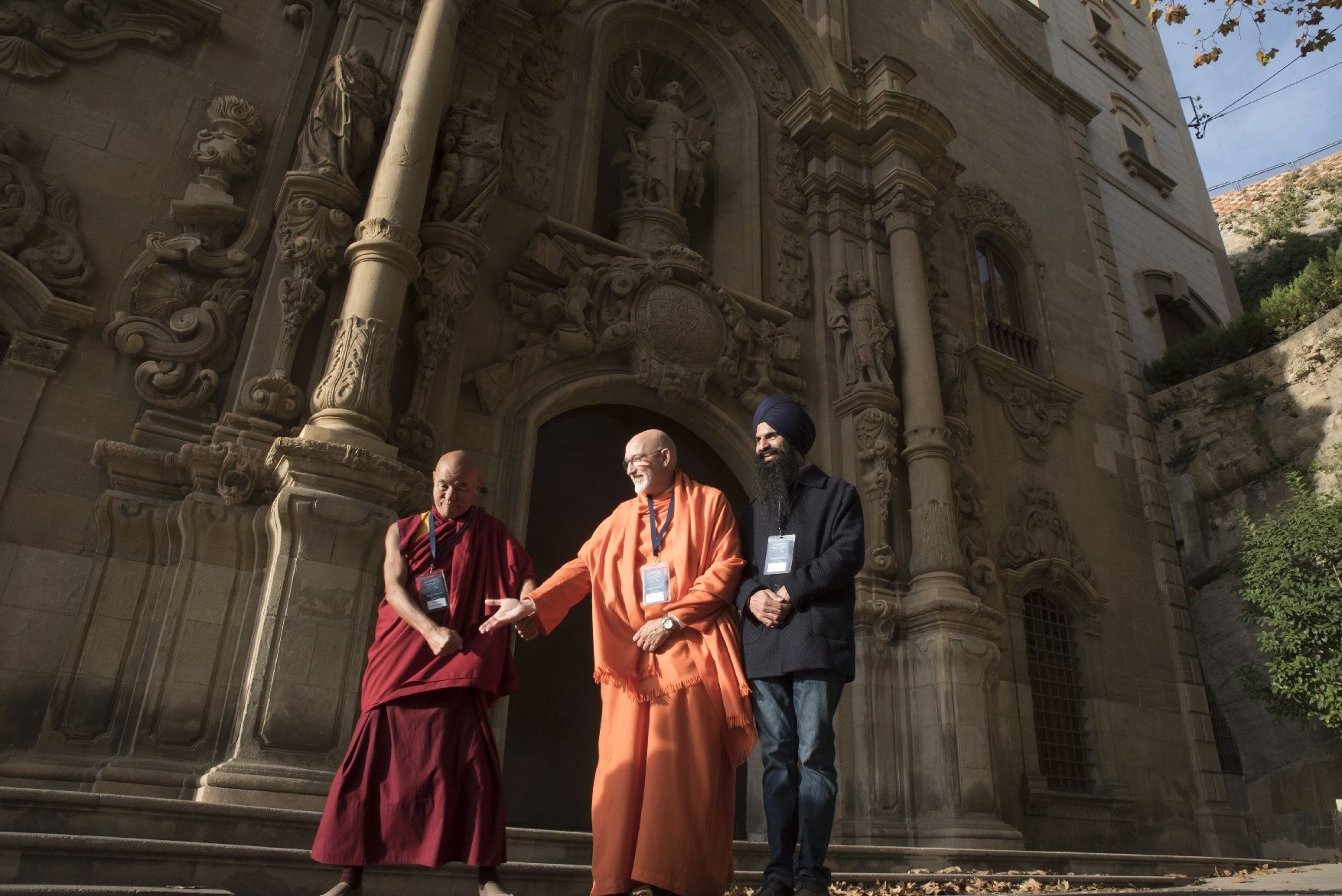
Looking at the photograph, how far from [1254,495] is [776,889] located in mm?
14482

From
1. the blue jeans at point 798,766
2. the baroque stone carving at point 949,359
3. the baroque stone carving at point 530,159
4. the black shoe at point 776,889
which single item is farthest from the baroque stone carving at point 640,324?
the black shoe at point 776,889

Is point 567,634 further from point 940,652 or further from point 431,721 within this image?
point 431,721

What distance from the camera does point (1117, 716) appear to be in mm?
12320

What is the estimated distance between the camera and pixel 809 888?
350 cm

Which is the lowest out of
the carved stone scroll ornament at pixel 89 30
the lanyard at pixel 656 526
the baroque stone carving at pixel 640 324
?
the lanyard at pixel 656 526

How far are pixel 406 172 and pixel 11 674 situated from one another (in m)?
4.58

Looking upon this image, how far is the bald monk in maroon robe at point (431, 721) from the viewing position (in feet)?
11.7

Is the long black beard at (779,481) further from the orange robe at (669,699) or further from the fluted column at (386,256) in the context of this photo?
the fluted column at (386,256)

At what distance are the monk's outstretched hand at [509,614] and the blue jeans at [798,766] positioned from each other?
0.96 metres

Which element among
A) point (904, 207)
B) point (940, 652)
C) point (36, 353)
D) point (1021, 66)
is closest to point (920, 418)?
point (940, 652)

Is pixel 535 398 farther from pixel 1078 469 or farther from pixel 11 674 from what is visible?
pixel 1078 469

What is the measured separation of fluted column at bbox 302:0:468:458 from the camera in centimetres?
674

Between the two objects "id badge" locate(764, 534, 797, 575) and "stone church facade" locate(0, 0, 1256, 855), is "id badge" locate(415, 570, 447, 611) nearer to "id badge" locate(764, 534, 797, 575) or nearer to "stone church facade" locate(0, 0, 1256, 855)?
"id badge" locate(764, 534, 797, 575)

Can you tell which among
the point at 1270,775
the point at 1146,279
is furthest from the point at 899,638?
the point at 1146,279
